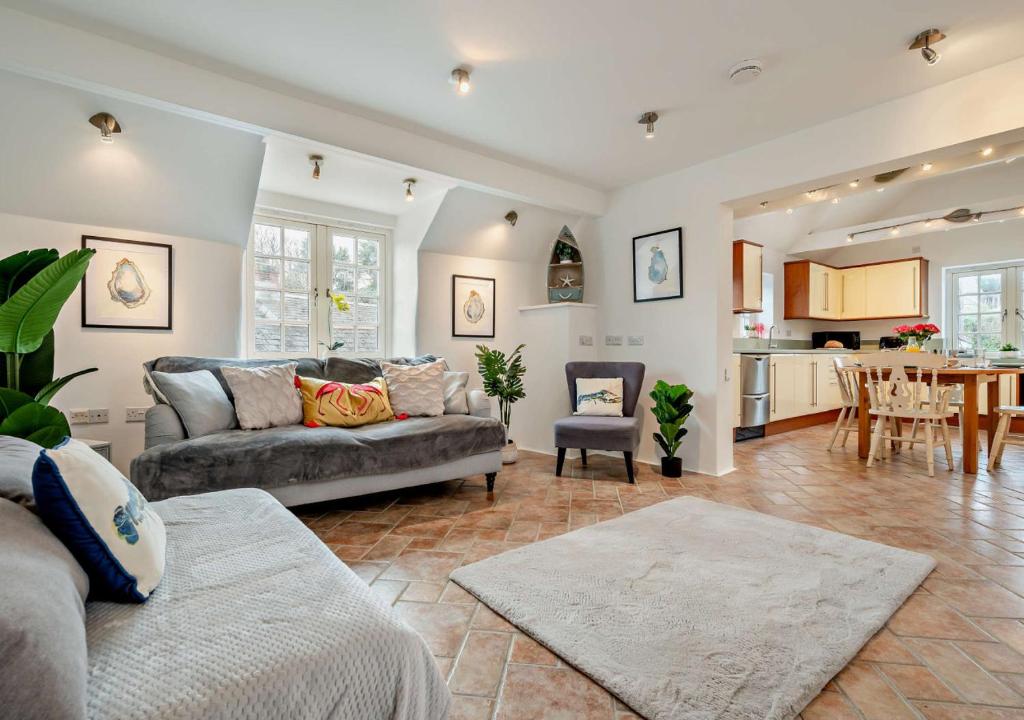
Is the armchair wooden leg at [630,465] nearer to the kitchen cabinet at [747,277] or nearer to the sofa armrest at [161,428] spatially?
the sofa armrest at [161,428]

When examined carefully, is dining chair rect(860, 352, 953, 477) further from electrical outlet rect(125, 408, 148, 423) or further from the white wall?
electrical outlet rect(125, 408, 148, 423)

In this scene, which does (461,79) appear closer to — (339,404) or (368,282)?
(339,404)

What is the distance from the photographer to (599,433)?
367 cm

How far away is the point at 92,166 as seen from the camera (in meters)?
2.89

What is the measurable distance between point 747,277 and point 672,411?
300cm

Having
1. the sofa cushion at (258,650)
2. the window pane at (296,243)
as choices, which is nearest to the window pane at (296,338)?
the window pane at (296,243)

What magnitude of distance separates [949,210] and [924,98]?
411 centimetres

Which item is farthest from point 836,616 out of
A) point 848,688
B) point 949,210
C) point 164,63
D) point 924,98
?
point 949,210

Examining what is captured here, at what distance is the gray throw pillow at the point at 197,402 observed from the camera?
2.72 meters

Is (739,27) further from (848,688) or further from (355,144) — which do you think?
(848,688)

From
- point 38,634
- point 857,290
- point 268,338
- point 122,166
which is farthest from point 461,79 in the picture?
point 857,290

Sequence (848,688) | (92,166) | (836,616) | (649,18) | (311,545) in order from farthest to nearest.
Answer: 1. (92,166)
2. (649,18)
3. (836,616)
4. (848,688)
5. (311,545)

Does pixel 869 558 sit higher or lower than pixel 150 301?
lower

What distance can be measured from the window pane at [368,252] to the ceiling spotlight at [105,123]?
6.52 feet
